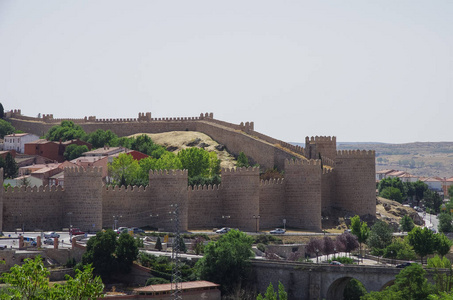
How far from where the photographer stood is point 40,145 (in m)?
90.9

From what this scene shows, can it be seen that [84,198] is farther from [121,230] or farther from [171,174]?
[171,174]

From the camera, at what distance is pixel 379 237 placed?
64875mm

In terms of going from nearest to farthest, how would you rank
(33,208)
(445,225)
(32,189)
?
(33,208), (32,189), (445,225)

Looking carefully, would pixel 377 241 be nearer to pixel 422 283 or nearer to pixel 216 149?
pixel 422 283

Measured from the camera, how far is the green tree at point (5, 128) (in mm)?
99500

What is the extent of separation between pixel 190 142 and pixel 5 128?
2084cm

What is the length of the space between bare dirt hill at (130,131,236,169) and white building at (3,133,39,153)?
955cm

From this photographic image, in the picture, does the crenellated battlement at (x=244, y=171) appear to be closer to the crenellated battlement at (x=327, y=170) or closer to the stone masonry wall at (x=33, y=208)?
the crenellated battlement at (x=327, y=170)

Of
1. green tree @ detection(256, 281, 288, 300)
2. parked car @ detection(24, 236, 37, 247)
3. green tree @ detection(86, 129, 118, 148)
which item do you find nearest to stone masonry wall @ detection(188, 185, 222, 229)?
parked car @ detection(24, 236, 37, 247)

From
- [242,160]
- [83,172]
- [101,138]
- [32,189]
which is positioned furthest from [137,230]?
[101,138]

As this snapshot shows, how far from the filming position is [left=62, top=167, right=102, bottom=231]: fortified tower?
61.2 meters

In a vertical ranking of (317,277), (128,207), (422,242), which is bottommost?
(317,277)

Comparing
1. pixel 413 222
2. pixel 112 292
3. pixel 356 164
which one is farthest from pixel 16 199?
pixel 413 222

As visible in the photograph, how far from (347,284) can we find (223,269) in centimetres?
645
